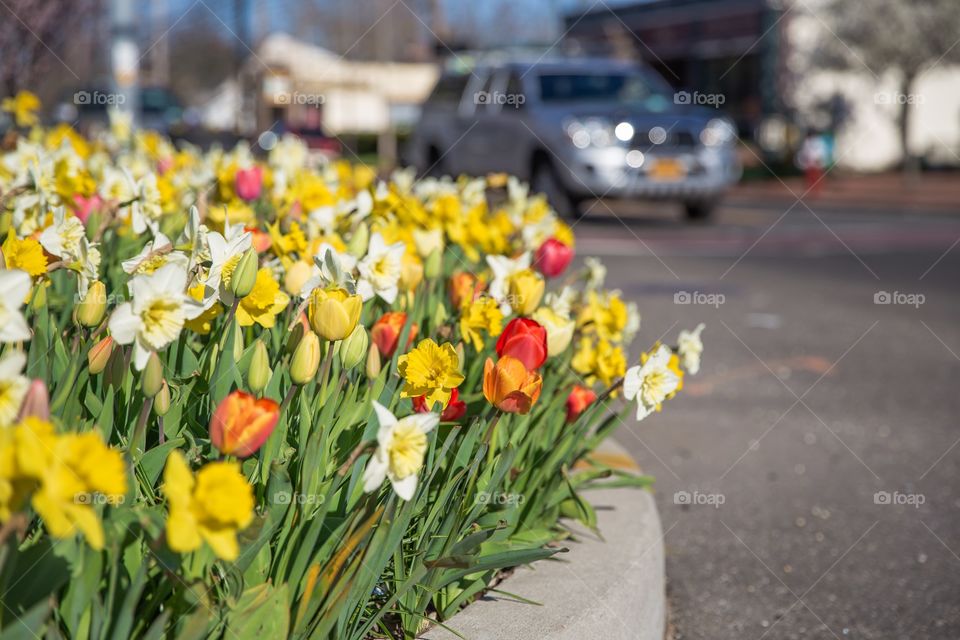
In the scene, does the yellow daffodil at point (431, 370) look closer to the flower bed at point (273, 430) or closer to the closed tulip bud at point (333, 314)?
the flower bed at point (273, 430)

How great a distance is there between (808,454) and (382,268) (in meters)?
2.51

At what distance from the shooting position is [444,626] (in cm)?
203

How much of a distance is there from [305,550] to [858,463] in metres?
3.12

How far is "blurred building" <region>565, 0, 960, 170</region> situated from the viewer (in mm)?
30594

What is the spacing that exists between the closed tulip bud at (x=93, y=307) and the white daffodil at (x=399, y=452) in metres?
0.68

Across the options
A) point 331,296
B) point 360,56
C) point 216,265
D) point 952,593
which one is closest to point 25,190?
point 216,265

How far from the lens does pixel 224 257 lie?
6.96 feet

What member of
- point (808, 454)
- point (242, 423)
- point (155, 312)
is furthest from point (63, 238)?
point (808, 454)

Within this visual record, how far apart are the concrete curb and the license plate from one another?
10.7m

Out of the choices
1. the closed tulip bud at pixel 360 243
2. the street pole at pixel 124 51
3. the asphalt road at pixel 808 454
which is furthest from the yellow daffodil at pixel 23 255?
the street pole at pixel 124 51

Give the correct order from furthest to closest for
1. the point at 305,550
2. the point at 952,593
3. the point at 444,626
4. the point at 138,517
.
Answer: the point at 952,593
the point at 444,626
the point at 305,550
the point at 138,517

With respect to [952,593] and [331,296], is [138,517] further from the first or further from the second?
[952,593]

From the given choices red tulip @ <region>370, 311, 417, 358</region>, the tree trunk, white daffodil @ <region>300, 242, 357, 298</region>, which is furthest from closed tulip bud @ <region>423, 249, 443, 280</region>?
the tree trunk

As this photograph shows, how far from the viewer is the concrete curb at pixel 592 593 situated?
6.79 ft
